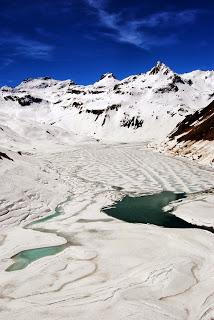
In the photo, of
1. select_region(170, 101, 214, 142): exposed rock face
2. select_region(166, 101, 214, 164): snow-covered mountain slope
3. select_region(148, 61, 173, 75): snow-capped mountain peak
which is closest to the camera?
select_region(166, 101, 214, 164): snow-covered mountain slope

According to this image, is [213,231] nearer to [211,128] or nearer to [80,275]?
[80,275]

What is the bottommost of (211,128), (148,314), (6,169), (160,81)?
(148,314)

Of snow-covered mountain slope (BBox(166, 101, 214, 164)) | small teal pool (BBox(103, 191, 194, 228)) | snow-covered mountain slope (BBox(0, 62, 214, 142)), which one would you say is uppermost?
snow-covered mountain slope (BBox(0, 62, 214, 142))

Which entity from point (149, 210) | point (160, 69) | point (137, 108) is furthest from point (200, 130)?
point (160, 69)

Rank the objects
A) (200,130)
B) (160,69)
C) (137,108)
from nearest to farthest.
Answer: (200,130), (137,108), (160,69)

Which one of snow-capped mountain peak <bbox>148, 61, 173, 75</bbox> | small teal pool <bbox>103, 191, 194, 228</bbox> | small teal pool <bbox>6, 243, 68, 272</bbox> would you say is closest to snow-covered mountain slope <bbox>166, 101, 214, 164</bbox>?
small teal pool <bbox>103, 191, 194, 228</bbox>

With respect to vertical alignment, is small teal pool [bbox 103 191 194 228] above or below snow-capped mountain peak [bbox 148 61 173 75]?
below

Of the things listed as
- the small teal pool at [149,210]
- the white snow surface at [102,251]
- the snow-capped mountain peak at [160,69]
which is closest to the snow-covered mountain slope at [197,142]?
the white snow surface at [102,251]

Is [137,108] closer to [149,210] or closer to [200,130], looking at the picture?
[200,130]

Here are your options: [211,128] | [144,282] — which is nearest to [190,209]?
[144,282]

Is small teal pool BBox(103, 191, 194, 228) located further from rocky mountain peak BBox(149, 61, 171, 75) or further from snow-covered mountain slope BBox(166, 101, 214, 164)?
rocky mountain peak BBox(149, 61, 171, 75)

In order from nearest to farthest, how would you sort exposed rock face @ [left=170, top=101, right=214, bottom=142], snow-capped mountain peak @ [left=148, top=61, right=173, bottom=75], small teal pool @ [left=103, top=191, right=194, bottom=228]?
small teal pool @ [left=103, top=191, right=194, bottom=228] → exposed rock face @ [left=170, top=101, right=214, bottom=142] → snow-capped mountain peak @ [left=148, top=61, right=173, bottom=75]
